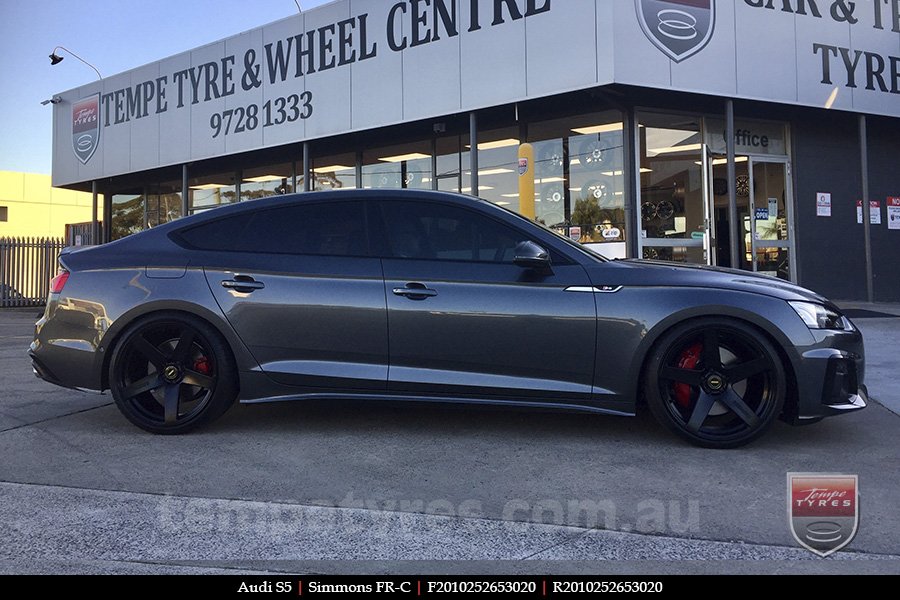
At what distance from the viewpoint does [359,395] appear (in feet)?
13.8

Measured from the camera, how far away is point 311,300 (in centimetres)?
425

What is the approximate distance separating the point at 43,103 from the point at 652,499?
73.8ft

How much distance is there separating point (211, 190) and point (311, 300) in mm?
16283

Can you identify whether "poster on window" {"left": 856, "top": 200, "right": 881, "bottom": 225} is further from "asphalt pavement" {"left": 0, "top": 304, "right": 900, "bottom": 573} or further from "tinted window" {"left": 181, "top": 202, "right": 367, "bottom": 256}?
"tinted window" {"left": 181, "top": 202, "right": 367, "bottom": 256}

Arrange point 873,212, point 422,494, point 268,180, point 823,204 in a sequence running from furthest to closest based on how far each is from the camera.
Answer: point 268,180, point 873,212, point 823,204, point 422,494

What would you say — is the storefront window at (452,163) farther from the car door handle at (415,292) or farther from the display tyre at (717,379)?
the display tyre at (717,379)

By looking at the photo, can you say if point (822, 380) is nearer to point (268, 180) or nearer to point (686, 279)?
point (686, 279)

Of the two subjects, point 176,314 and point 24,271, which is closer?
point 176,314

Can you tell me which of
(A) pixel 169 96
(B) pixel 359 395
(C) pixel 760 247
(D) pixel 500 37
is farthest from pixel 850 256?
(A) pixel 169 96

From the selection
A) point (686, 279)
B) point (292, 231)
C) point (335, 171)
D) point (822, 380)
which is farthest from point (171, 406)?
point (335, 171)

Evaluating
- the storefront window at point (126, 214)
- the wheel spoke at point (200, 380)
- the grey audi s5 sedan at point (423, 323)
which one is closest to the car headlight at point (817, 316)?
the grey audi s5 sedan at point (423, 323)

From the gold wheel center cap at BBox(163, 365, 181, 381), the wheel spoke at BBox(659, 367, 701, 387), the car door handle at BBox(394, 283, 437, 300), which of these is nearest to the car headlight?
the wheel spoke at BBox(659, 367, 701, 387)

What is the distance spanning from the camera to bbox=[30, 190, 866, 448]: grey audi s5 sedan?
3.94m

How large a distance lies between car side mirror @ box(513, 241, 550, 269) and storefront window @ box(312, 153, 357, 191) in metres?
12.8
